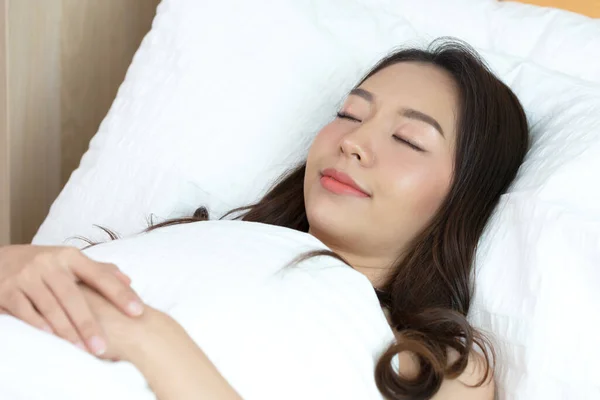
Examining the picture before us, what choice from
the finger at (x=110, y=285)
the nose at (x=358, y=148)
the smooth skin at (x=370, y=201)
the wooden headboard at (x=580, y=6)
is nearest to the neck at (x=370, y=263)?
the smooth skin at (x=370, y=201)

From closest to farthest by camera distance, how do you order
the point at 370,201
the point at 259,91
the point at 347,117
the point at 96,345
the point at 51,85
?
the point at 96,345, the point at 370,201, the point at 347,117, the point at 259,91, the point at 51,85

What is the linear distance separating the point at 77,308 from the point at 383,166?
490mm

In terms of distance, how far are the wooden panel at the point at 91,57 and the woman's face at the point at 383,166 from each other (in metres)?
0.71

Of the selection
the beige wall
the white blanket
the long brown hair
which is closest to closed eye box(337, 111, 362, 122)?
the long brown hair

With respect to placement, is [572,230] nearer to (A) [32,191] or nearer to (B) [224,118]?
(B) [224,118]

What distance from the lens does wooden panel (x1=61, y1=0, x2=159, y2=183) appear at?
163 cm

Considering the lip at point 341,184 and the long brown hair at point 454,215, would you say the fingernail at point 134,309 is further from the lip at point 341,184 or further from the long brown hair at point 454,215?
the lip at point 341,184

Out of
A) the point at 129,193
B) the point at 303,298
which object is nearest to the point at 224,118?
the point at 129,193

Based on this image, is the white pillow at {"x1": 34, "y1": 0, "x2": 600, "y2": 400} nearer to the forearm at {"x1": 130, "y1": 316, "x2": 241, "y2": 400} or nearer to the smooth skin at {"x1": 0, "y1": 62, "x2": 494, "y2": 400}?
the smooth skin at {"x1": 0, "y1": 62, "x2": 494, "y2": 400}

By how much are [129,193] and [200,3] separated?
1.26ft

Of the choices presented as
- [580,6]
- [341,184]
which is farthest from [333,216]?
[580,6]

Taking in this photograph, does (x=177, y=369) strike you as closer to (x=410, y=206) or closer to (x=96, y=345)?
(x=96, y=345)

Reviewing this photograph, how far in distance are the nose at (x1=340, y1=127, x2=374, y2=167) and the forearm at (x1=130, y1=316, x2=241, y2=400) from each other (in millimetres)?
421

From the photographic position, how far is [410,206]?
3.62 feet
